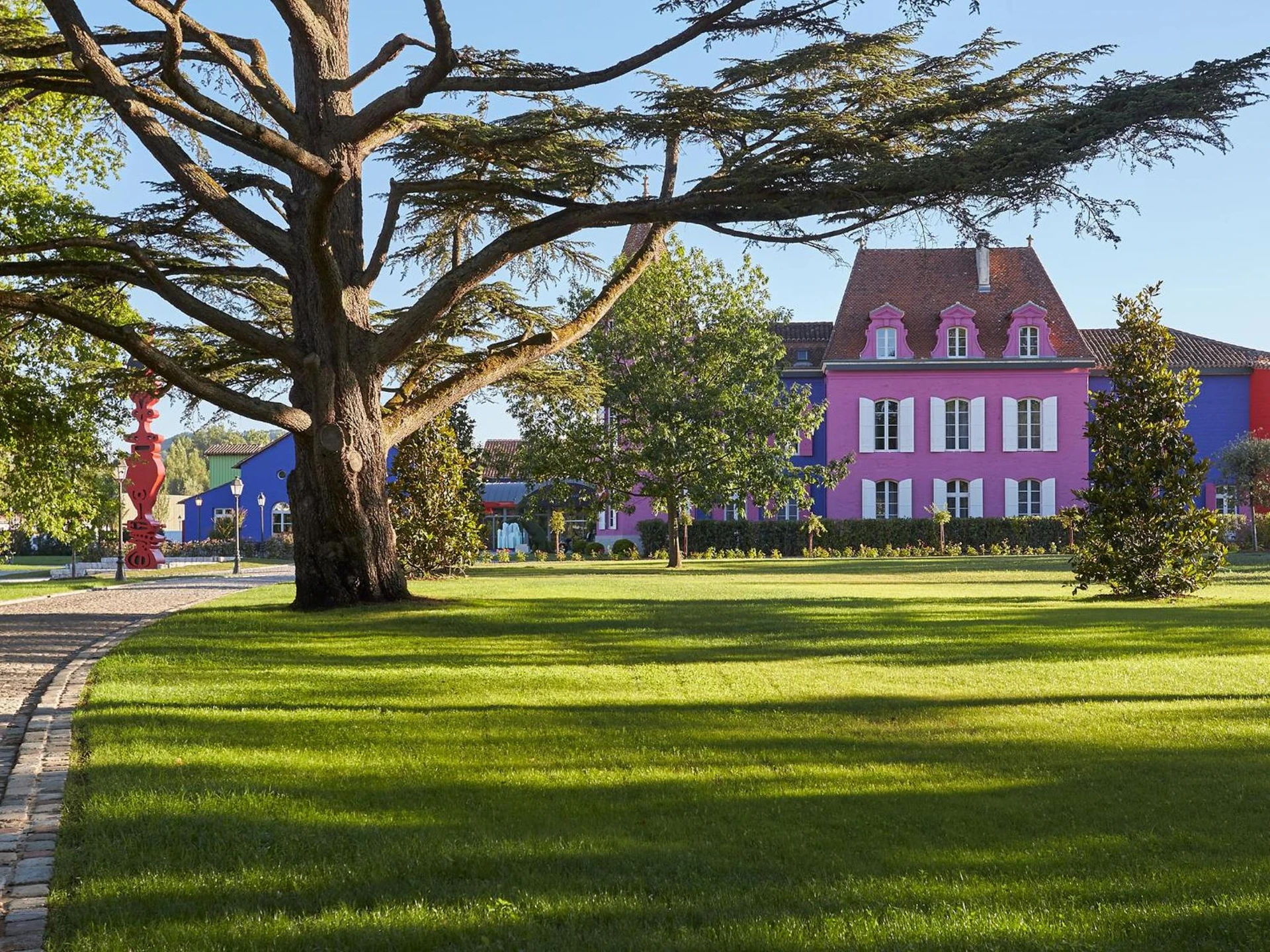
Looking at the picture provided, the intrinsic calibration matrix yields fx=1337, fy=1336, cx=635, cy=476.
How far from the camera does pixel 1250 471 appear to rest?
43125 millimetres

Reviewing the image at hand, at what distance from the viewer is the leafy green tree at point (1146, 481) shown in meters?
18.7

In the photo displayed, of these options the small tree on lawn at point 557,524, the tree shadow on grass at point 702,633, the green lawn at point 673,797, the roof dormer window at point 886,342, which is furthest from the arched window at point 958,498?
the green lawn at point 673,797

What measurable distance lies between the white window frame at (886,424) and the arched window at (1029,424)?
4.38 metres

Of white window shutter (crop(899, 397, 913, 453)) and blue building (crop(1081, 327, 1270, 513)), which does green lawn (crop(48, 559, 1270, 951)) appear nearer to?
white window shutter (crop(899, 397, 913, 453))

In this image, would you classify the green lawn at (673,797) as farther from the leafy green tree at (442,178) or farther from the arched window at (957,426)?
the arched window at (957,426)

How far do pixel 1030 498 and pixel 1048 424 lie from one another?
2.74 m

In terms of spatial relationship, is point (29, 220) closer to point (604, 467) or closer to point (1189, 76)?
point (1189, 76)

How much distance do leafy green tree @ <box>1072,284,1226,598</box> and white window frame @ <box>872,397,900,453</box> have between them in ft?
94.3

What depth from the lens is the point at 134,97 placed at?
1425 centimetres

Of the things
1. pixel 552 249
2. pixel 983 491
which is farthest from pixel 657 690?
pixel 983 491

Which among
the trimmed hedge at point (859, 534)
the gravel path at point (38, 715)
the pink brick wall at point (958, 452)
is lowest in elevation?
the gravel path at point (38, 715)

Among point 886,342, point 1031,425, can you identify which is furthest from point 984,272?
point 1031,425

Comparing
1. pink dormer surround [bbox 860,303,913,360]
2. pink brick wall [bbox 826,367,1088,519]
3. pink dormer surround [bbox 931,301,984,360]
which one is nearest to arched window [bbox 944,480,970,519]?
pink brick wall [bbox 826,367,1088,519]

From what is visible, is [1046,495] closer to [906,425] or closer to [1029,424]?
[1029,424]
